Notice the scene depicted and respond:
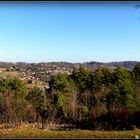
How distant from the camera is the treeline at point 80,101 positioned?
70.6ft

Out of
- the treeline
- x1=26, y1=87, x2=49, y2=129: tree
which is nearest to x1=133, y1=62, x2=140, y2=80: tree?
the treeline

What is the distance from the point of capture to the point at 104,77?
37750 millimetres

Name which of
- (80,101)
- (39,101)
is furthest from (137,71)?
(39,101)

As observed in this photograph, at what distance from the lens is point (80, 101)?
34.0 meters

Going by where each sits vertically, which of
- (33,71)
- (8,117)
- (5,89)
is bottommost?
(8,117)

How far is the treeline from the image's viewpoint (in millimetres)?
21514

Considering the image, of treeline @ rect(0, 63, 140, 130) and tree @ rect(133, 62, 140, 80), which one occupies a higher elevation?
tree @ rect(133, 62, 140, 80)

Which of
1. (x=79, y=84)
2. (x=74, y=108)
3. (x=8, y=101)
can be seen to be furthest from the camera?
(x=79, y=84)

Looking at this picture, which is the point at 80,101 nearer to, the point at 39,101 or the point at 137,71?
the point at 39,101

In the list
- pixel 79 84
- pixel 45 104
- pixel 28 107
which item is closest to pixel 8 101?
pixel 28 107

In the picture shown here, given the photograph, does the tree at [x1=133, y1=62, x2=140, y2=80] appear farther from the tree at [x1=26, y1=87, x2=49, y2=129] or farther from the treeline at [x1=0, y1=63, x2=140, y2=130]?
the tree at [x1=26, y1=87, x2=49, y2=129]

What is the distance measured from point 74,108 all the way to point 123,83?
14.3 ft

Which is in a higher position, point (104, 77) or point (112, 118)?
point (104, 77)

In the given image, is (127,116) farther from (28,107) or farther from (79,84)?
(79,84)
